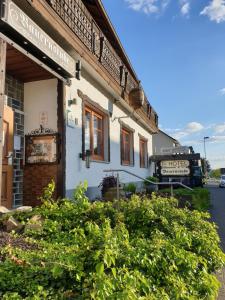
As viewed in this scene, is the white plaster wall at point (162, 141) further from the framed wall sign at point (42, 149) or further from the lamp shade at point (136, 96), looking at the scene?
the framed wall sign at point (42, 149)

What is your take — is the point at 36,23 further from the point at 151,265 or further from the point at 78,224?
the point at 151,265

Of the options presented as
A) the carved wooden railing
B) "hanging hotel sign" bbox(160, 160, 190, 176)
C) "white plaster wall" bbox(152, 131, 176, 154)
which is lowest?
"hanging hotel sign" bbox(160, 160, 190, 176)

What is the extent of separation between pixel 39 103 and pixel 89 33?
2412 millimetres

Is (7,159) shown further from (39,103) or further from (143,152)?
(143,152)

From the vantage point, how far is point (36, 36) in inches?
225

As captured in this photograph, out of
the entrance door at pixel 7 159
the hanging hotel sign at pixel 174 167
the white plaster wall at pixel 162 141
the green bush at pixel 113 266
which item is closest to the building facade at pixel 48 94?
the entrance door at pixel 7 159

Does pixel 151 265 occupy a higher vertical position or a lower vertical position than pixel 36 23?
lower

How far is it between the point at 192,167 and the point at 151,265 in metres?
8.99

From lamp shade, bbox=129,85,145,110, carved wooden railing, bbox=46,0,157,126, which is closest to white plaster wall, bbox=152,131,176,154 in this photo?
lamp shade, bbox=129,85,145,110

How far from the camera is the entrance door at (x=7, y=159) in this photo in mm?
6698

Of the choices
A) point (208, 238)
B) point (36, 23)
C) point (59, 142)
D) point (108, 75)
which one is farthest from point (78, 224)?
point (108, 75)

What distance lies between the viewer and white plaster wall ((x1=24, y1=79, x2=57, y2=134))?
7.29 metres

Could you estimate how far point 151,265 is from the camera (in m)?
2.56

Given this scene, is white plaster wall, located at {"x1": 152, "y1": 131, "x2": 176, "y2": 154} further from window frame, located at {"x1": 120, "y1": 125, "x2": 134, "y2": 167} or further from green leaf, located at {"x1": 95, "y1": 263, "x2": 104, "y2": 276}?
green leaf, located at {"x1": 95, "y1": 263, "x2": 104, "y2": 276}
